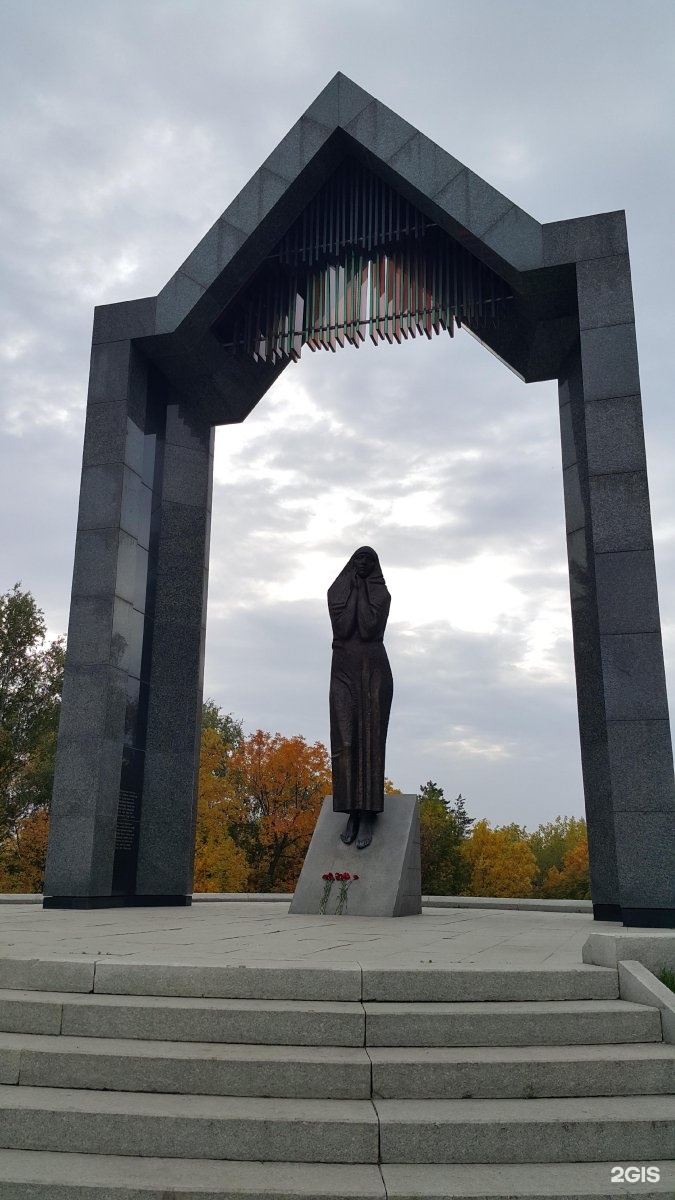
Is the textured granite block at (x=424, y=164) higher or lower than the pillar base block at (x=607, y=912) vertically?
higher

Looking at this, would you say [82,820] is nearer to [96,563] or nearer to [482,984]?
[96,563]

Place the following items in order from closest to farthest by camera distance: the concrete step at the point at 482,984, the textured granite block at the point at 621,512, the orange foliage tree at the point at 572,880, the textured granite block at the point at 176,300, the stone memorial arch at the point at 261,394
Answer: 1. the concrete step at the point at 482,984
2. the textured granite block at the point at 621,512
3. the stone memorial arch at the point at 261,394
4. the textured granite block at the point at 176,300
5. the orange foliage tree at the point at 572,880

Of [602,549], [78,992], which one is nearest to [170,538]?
[602,549]

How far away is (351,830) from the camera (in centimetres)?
1296

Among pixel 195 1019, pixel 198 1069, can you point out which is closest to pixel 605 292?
pixel 195 1019

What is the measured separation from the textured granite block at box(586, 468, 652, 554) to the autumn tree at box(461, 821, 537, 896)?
39225 mm

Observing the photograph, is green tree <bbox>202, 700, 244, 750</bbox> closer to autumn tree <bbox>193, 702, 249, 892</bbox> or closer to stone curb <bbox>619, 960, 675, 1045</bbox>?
autumn tree <bbox>193, 702, 249, 892</bbox>

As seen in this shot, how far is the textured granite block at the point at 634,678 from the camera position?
11867 millimetres

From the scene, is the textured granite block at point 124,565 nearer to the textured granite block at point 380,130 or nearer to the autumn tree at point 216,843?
the textured granite block at point 380,130

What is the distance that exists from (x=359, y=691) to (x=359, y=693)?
3 cm

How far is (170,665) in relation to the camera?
15.9 metres

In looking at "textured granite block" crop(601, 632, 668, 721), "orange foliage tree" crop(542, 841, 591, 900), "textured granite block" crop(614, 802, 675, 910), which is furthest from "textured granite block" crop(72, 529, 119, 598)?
"orange foliage tree" crop(542, 841, 591, 900)

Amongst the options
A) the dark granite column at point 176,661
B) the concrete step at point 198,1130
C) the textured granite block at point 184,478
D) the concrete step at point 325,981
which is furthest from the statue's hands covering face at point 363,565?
the concrete step at point 198,1130

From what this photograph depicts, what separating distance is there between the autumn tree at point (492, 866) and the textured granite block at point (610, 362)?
39.6 metres
